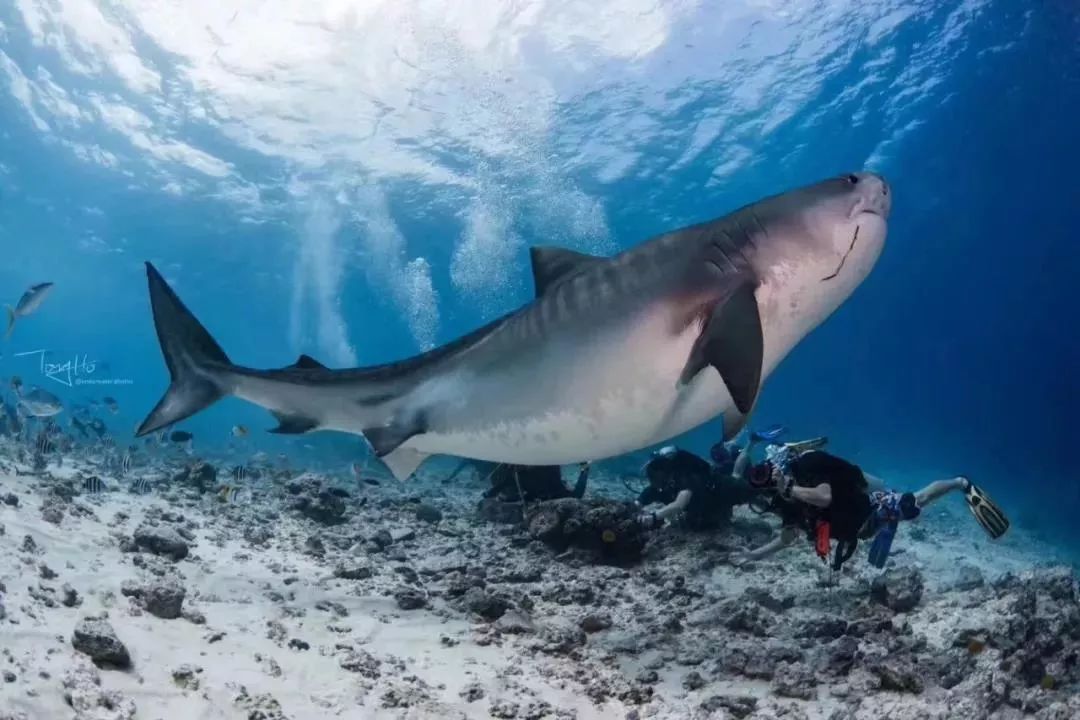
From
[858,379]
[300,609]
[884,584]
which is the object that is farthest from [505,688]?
[858,379]

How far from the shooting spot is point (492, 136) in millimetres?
29797

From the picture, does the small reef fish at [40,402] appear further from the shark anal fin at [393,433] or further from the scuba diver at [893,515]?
the scuba diver at [893,515]

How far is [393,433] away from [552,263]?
1449 millimetres

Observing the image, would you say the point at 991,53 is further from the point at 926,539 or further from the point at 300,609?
the point at 300,609

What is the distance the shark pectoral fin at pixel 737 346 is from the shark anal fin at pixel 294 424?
2.64 metres

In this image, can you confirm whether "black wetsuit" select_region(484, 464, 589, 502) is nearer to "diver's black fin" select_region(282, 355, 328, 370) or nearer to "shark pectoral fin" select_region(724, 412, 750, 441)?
"diver's black fin" select_region(282, 355, 328, 370)

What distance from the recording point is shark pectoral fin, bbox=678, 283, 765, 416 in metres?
2.94

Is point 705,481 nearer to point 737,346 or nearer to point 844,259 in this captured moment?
point 844,259

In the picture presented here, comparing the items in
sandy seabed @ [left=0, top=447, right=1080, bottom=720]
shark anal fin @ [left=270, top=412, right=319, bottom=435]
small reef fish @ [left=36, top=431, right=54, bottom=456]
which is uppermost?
small reef fish @ [left=36, top=431, right=54, bottom=456]

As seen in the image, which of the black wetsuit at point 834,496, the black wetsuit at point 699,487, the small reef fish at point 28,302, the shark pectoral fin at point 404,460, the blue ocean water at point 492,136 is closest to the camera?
the shark pectoral fin at point 404,460

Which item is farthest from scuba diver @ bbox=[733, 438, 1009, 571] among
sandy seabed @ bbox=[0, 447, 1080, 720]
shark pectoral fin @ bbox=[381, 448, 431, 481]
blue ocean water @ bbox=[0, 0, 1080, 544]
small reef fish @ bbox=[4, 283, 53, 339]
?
small reef fish @ bbox=[4, 283, 53, 339]

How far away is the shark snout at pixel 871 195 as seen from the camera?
314 centimetres

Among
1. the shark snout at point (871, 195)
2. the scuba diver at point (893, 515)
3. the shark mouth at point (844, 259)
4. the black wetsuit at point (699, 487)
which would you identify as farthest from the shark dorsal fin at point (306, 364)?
the black wetsuit at point (699, 487)

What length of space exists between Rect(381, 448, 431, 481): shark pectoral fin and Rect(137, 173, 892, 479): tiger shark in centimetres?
28
